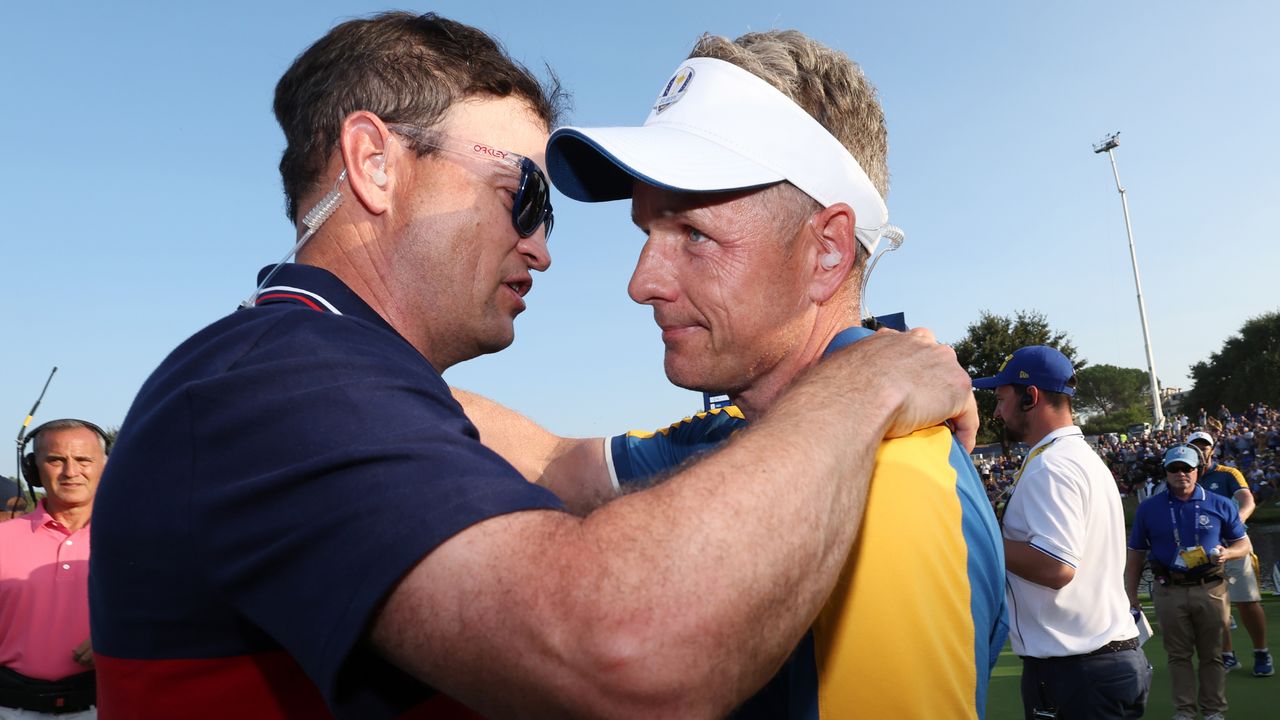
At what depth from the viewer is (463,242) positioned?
2422 millimetres

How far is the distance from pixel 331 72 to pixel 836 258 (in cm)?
146

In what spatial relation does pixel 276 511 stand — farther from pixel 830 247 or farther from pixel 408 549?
pixel 830 247

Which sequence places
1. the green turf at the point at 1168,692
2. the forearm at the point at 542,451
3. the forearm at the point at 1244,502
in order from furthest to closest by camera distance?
the forearm at the point at 1244,502 → the green turf at the point at 1168,692 → the forearm at the point at 542,451

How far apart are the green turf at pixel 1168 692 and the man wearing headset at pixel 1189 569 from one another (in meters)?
0.43

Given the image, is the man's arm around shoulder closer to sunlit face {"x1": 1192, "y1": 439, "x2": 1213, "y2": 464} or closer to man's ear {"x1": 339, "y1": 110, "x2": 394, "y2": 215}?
man's ear {"x1": 339, "y1": 110, "x2": 394, "y2": 215}

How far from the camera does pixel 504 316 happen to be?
103 inches

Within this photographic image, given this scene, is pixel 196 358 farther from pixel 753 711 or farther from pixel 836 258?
pixel 836 258

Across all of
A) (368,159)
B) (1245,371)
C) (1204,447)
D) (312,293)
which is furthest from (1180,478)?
(1245,371)

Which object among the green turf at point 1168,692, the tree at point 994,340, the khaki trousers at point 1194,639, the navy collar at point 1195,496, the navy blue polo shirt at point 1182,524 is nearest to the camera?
the khaki trousers at point 1194,639

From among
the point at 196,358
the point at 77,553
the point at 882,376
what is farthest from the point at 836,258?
the point at 77,553

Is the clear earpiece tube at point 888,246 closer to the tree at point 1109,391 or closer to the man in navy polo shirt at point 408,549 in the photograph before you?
the man in navy polo shirt at point 408,549

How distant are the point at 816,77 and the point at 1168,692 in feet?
32.9

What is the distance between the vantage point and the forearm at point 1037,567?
18.0 ft

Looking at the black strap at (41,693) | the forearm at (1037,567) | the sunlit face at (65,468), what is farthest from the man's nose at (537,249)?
the sunlit face at (65,468)
